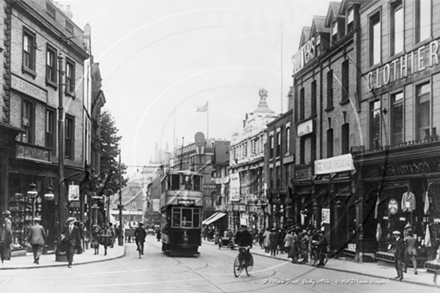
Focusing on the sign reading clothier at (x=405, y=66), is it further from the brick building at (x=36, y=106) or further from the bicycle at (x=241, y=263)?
the brick building at (x=36, y=106)

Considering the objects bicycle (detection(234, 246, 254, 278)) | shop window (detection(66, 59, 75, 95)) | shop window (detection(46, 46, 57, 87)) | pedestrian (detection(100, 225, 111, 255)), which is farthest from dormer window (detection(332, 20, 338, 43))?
bicycle (detection(234, 246, 254, 278))

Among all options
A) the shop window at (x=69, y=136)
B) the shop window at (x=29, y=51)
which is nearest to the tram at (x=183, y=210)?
the shop window at (x=69, y=136)

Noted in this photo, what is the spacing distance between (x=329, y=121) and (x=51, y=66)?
47.5 ft

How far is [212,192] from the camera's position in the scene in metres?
74.6

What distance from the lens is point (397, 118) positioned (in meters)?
25.3

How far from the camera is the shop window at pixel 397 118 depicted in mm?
24917

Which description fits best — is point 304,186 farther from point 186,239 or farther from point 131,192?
point 131,192

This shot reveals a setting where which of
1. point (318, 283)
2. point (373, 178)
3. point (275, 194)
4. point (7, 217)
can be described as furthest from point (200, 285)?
point (275, 194)

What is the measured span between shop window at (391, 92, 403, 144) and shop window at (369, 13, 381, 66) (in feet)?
6.61

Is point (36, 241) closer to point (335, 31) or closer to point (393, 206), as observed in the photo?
point (393, 206)

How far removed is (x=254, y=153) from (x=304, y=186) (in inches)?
721

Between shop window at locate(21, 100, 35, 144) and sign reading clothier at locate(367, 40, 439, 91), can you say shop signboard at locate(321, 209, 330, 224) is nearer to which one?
sign reading clothier at locate(367, 40, 439, 91)

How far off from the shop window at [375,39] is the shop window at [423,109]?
3414 millimetres

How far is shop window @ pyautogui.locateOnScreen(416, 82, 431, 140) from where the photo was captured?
22.7 m
